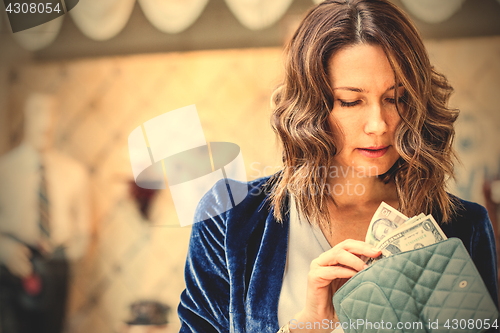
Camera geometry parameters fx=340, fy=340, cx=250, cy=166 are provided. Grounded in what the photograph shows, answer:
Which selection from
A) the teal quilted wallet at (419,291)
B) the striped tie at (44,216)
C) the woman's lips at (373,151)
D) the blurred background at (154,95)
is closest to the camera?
the teal quilted wallet at (419,291)

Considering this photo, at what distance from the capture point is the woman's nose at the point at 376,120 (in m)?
0.78

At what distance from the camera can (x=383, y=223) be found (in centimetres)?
79

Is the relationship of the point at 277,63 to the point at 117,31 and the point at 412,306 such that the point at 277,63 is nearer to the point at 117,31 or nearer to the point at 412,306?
the point at 117,31

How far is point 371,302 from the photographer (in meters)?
0.72

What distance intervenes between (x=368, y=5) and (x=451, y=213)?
574mm

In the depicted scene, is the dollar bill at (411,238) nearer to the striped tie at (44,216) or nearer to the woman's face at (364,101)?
the woman's face at (364,101)

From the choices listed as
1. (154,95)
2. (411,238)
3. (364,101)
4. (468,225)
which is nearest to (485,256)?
(468,225)

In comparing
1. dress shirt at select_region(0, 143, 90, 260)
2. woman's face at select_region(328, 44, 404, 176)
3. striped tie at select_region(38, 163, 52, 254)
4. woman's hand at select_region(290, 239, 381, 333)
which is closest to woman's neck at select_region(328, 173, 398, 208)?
woman's face at select_region(328, 44, 404, 176)

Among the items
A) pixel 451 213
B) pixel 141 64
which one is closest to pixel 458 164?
pixel 451 213

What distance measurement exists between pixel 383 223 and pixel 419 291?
0.16 m

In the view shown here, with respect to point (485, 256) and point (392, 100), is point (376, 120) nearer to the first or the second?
point (392, 100)

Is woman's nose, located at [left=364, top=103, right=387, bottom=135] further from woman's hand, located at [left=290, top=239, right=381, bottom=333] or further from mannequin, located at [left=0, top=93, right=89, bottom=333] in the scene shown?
mannequin, located at [left=0, top=93, right=89, bottom=333]

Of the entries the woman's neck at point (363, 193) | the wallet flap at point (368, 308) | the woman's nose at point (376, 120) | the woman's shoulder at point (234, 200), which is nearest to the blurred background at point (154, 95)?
the woman's shoulder at point (234, 200)

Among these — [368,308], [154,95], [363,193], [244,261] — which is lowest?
[368,308]
